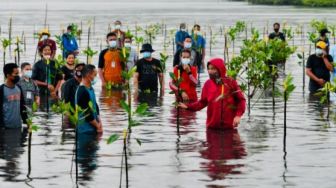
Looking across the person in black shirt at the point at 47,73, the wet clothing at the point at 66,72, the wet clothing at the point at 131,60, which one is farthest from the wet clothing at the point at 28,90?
the wet clothing at the point at 131,60

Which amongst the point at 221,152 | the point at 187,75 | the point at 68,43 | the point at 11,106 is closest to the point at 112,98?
the point at 187,75

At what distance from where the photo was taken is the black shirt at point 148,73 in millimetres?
26344

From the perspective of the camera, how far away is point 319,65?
25859 mm

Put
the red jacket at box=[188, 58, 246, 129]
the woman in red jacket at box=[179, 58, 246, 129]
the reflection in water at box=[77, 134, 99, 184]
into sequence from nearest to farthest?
1. the reflection in water at box=[77, 134, 99, 184]
2. the woman in red jacket at box=[179, 58, 246, 129]
3. the red jacket at box=[188, 58, 246, 129]

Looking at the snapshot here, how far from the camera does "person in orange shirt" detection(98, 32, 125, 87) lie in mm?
27828

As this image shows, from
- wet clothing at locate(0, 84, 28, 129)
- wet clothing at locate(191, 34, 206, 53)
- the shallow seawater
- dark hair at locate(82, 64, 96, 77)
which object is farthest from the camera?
wet clothing at locate(191, 34, 206, 53)

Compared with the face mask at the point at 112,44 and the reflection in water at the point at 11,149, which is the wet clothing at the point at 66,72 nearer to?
the face mask at the point at 112,44

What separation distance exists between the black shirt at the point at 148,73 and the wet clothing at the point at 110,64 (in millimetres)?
981

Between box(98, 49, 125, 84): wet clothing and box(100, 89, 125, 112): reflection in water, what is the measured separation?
386 millimetres

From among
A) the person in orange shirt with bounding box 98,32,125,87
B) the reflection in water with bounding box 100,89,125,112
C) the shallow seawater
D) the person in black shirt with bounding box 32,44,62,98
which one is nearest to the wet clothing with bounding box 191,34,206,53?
the reflection in water with bounding box 100,89,125,112

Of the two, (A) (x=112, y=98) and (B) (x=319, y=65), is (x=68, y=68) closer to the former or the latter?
(A) (x=112, y=98)

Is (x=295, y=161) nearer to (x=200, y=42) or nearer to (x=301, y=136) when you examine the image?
(x=301, y=136)

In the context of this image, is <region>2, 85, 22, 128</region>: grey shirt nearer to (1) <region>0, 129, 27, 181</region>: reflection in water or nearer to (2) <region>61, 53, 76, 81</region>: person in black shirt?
(1) <region>0, 129, 27, 181</region>: reflection in water

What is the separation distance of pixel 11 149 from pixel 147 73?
8534 millimetres
